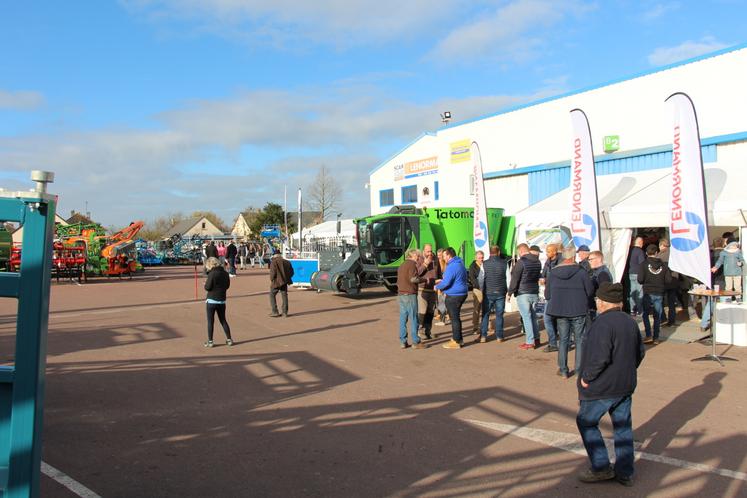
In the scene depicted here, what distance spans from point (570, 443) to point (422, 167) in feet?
94.3

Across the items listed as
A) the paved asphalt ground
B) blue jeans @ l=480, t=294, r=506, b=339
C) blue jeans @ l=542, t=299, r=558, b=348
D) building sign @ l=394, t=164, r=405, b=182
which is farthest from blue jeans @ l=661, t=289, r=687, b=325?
building sign @ l=394, t=164, r=405, b=182

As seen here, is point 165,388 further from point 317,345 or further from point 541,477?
point 541,477

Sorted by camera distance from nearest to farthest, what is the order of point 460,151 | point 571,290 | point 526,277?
1. point 571,290
2. point 526,277
3. point 460,151

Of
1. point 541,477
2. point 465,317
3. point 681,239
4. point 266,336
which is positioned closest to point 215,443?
point 541,477

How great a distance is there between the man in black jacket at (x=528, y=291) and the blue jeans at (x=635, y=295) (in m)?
3.56

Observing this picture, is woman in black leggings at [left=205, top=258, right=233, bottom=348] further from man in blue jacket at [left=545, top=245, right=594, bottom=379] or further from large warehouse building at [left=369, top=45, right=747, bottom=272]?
large warehouse building at [left=369, top=45, right=747, bottom=272]

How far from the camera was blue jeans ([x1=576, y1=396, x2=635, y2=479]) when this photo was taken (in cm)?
453

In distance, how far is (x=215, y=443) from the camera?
5434 mm

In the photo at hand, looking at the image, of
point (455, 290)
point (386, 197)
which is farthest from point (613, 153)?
point (386, 197)

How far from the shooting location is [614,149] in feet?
70.3

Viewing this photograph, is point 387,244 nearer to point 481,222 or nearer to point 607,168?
point 481,222

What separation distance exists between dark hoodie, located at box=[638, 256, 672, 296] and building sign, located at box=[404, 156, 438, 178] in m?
22.2

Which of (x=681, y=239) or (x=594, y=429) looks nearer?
(x=594, y=429)

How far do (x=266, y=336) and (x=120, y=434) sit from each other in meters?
5.64
